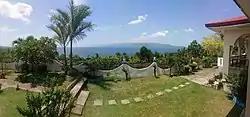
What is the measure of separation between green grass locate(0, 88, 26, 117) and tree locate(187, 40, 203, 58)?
18.2 m

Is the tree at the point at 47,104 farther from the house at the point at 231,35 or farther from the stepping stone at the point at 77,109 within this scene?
the house at the point at 231,35

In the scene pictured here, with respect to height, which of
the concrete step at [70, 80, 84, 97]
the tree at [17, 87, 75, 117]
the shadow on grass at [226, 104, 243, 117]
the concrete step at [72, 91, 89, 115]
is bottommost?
the shadow on grass at [226, 104, 243, 117]

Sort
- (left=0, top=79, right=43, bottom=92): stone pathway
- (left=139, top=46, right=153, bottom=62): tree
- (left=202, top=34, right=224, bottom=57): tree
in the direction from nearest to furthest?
(left=0, top=79, right=43, bottom=92): stone pathway
(left=139, top=46, right=153, bottom=62): tree
(left=202, top=34, right=224, bottom=57): tree

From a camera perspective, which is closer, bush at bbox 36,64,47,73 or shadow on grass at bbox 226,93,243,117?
shadow on grass at bbox 226,93,243,117

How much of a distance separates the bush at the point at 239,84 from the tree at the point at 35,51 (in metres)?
10.8

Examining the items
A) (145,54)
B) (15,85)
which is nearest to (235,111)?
(15,85)

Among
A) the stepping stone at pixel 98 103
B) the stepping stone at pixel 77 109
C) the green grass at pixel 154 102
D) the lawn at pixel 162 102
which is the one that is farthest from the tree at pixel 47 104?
the stepping stone at pixel 98 103

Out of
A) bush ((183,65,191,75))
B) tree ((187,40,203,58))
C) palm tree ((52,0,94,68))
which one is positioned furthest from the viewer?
tree ((187,40,203,58))

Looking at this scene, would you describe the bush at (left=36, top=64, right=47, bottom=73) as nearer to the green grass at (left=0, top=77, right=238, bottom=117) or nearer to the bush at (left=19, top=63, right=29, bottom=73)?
the bush at (left=19, top=63, right=29, bottom=73)

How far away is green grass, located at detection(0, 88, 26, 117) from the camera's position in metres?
9.11

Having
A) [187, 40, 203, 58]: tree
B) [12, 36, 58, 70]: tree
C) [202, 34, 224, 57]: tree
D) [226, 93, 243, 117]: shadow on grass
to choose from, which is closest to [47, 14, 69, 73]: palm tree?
[12, 36, 58, 70]: tree

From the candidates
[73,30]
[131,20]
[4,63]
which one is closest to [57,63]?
[73,30]

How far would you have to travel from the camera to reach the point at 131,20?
4131cm

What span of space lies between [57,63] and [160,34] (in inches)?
1286
